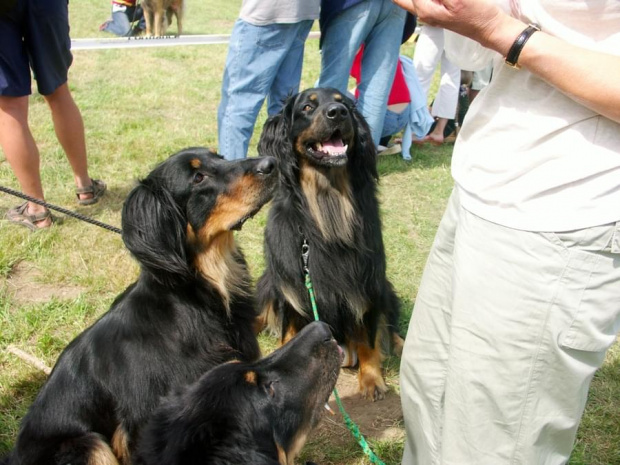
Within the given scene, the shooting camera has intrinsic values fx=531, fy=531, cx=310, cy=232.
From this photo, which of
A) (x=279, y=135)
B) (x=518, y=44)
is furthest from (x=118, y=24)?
(x=518, y=44)

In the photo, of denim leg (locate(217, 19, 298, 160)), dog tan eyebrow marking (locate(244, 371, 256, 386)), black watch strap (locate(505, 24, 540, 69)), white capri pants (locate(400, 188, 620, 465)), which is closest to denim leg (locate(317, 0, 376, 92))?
denim leg (locate(217, 19, 298, 160))

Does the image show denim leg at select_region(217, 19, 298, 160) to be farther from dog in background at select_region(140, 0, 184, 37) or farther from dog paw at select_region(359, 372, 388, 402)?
dog in background at select_region(140, 0, 184, 37)

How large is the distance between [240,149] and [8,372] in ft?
7.71

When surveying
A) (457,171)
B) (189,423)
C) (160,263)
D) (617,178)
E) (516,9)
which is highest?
(516,9)

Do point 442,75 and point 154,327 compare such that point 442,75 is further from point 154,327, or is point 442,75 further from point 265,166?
point 154,327

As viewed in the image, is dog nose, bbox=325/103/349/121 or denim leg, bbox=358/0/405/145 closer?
dog nose, bbox=325/103/349/121

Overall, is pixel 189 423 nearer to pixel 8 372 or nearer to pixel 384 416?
pixel 384 416

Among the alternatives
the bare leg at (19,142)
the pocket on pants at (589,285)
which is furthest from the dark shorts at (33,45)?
the pocket on pants at (589,285)

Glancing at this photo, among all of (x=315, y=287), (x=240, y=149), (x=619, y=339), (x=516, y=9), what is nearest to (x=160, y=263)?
(x=315, y=287)

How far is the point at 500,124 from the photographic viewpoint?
1.45m

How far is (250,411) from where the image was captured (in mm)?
1816

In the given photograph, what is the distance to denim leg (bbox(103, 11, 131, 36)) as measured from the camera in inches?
537

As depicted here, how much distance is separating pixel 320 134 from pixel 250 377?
1.56m

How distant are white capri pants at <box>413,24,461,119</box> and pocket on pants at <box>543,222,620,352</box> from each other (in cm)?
579
